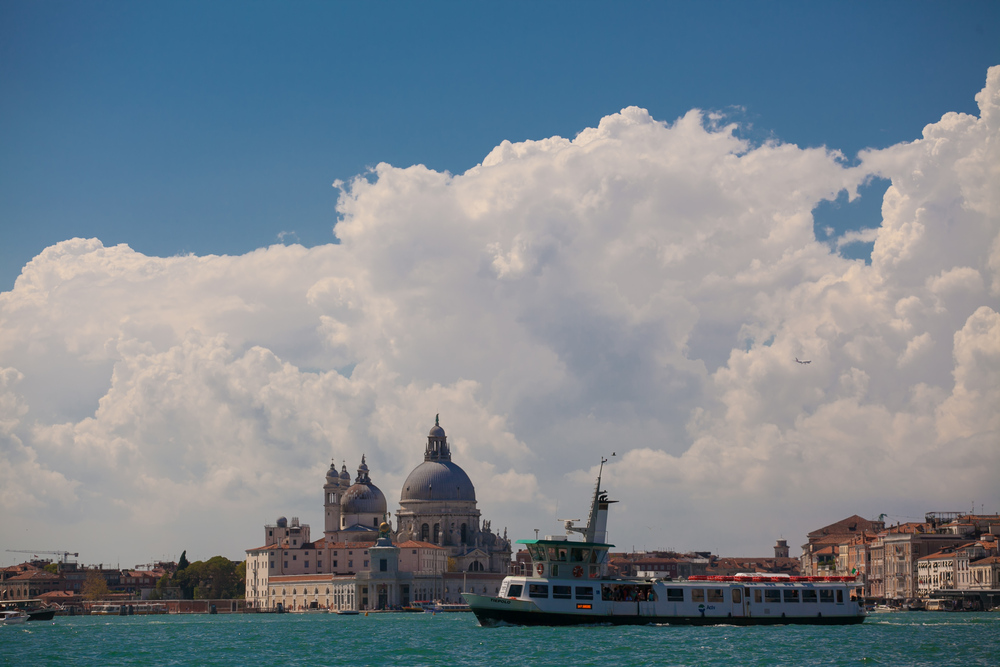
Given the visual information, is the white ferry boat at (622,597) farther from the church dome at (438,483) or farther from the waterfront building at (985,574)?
the church dome at (438,483)

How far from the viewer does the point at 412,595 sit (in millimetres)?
134375

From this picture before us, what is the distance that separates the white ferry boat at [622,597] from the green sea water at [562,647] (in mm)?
644

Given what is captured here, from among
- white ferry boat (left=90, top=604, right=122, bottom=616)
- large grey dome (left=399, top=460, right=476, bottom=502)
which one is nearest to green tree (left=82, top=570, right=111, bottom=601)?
white ferry boat (left=90, top=604, right=122, bottom=616)

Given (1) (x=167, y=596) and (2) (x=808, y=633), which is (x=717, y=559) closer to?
(1) (x=167, y=596)

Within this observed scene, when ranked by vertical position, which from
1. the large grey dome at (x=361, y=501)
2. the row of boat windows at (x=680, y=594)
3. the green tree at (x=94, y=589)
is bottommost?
the green tree at (x=94, y=589)

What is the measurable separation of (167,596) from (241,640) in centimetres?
9727

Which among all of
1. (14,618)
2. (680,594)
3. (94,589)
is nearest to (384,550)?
(94,589)

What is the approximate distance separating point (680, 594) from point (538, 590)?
656cm

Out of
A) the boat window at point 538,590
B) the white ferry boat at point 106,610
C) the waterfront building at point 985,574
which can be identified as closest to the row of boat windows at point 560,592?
the boat window at point 538,590

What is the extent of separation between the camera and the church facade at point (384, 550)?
436 ft

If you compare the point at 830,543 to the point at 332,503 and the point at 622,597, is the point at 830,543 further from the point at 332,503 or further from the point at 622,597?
the point at 622,597

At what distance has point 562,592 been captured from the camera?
53.3 meters

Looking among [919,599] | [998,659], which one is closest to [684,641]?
[998,659]

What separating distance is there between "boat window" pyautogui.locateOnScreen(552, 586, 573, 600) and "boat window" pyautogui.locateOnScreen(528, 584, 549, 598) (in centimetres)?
32
